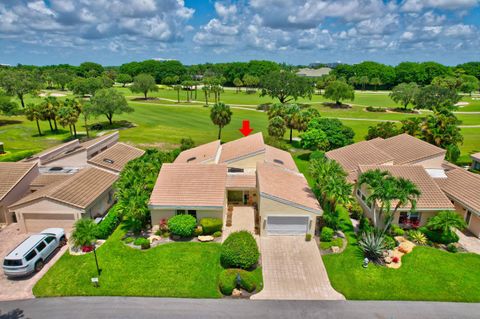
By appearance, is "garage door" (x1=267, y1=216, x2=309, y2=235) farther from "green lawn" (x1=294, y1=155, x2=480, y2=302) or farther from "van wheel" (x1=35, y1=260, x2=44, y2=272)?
"van wheel" (x1=35, y1=260, x2=44, y2=272)

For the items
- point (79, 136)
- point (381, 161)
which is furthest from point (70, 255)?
point (79, 136)

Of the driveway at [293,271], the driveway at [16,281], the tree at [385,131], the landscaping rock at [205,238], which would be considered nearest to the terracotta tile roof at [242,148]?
the landscaping rock at [205,238]

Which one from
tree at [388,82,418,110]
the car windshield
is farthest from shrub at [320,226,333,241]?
tree at [388,82,418,110]

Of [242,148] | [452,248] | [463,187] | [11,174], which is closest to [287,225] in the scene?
[452,248]

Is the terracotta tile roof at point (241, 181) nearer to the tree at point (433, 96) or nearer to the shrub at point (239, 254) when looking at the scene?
the shrub at point (239, 254)

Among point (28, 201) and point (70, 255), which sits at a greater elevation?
point (28, 201)

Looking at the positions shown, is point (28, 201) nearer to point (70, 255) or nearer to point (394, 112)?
point (70, 255)
